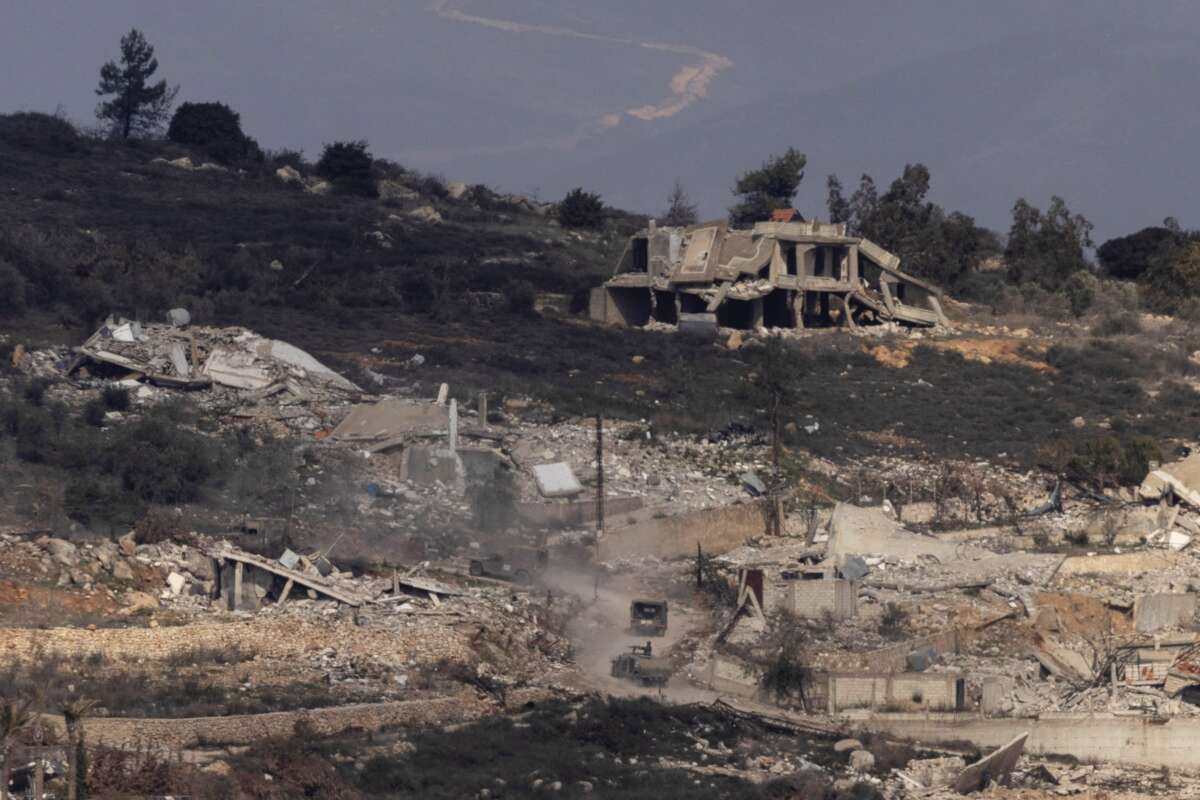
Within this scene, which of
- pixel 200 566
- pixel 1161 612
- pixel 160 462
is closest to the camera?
pixel 200 566

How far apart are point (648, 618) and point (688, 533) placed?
5101 mm

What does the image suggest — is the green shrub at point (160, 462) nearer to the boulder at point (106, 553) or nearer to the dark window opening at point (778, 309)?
the boulder at point (106, 553)

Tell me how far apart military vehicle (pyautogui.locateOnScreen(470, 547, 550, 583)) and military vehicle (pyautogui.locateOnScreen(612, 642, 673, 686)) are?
11.8 feet

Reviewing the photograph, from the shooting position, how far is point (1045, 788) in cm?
2986

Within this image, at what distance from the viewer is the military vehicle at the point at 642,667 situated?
3331 cm

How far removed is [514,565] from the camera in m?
38.7

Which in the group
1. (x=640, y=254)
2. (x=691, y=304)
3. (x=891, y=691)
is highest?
(x=640, y=254)

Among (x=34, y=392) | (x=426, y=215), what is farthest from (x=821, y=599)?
(x=426, y=215)

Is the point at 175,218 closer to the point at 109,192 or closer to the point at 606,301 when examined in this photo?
the point at 109,192

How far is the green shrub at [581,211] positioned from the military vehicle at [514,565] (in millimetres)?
38329

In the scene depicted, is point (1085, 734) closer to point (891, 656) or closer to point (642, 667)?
point (891, 656)

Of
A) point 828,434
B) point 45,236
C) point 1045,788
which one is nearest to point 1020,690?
point 1045,788

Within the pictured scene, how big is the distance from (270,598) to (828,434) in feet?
57.3

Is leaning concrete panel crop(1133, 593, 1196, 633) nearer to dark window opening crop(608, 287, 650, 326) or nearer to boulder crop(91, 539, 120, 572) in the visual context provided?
boulder crop(91, 539, 120, 572)
